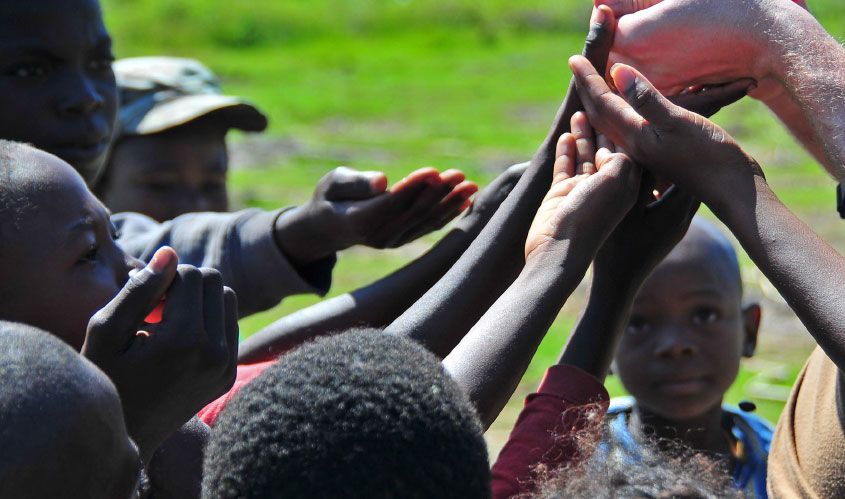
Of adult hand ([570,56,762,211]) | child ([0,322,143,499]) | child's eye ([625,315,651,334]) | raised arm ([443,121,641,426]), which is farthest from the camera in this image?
child's eye ([625,315,651,334])

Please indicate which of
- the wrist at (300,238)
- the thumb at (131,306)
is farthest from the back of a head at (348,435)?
the wrist at (300,238)

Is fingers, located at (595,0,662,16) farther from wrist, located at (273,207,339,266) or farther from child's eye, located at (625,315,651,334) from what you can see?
child's eye, located at (625,315,651,334)

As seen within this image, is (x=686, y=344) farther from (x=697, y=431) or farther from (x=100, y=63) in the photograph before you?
(x=100, y=63)

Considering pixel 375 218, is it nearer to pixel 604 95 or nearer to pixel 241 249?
pixel 241 249

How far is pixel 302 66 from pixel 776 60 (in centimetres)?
1634

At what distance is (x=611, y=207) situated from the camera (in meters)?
2.28

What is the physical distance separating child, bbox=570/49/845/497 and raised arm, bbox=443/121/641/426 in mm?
87

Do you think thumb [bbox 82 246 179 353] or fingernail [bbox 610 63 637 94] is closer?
thumb [bbox 82 246 179 353]

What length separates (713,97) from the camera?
97.1 inches

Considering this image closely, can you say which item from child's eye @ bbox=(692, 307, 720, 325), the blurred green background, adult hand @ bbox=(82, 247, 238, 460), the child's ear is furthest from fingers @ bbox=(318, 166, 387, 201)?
the blurred green background

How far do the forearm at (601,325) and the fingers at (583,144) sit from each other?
0.23m

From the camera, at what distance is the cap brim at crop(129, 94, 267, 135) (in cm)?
445

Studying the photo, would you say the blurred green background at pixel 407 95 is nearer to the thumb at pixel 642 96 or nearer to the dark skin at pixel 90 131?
the dark skin at pixel 90 131

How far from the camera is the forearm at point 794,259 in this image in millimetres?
2012
